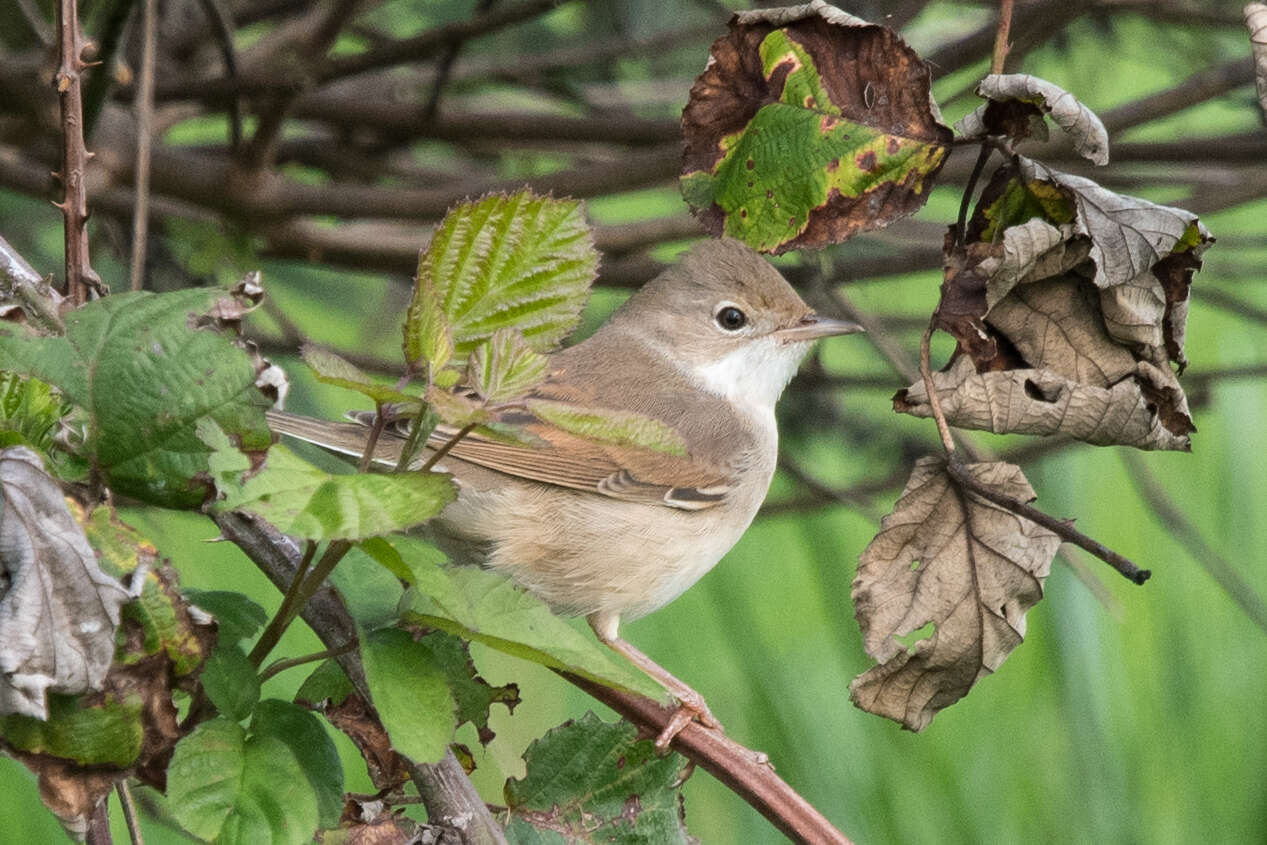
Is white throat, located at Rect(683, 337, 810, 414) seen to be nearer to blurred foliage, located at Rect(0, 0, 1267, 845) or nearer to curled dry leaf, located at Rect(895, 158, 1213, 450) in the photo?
blurred foliage, located at Rect(0, 0, 1267, 845)

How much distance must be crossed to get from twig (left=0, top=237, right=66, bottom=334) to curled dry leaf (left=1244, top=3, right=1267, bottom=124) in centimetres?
116

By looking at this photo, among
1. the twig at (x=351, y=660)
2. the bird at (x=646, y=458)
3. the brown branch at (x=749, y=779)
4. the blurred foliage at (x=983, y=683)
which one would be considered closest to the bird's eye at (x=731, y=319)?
the bird at (x=646, y=458)

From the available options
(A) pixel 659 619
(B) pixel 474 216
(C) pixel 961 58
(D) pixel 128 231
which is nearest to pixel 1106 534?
(A) pixel 659 619

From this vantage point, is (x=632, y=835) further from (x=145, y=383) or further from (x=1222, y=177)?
(x=1222, y=177)

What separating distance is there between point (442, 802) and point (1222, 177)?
2.58 metres

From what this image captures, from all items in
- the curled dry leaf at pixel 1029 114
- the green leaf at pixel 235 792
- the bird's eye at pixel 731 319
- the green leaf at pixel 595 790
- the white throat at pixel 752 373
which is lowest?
the white throat at pixel 752 373

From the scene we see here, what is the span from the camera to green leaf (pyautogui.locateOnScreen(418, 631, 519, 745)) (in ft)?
4.37

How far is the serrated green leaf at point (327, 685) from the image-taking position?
1.38 meters

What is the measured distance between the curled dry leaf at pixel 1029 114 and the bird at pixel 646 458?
86 cm

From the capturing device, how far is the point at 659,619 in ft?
13.5

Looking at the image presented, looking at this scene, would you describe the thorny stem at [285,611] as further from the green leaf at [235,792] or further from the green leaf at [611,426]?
the green leaf at [611,426]

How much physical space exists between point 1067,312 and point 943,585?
304 mm

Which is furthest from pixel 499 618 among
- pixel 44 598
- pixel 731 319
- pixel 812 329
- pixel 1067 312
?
pixel 731 319

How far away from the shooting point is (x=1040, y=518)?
1372mm
